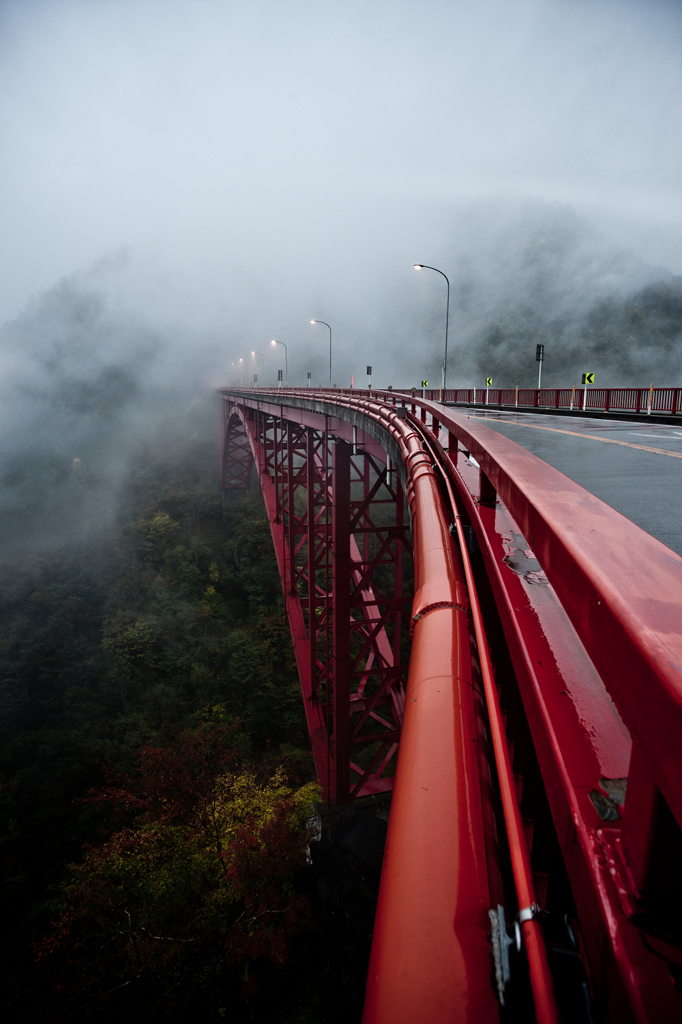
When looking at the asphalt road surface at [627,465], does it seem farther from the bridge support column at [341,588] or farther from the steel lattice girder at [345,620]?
the bridge support column at [341,588]

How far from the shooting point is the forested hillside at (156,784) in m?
13.3

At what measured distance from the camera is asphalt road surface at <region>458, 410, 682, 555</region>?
129 inches

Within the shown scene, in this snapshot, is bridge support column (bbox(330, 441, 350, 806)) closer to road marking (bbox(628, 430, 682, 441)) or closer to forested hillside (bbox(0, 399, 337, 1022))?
road marking (bbox(628, 430, 682, 441))

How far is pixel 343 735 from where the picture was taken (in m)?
10.5

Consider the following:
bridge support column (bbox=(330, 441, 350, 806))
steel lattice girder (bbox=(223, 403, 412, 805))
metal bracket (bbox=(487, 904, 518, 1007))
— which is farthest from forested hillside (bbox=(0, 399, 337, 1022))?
metal bracket (bbox=(487, 904, 518, 1007))

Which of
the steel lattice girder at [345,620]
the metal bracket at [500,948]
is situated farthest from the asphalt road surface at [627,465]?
the steel lattice girder at [345,620]

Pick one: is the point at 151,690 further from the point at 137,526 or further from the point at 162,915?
the point at 137,526

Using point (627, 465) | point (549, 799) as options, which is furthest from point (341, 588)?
point (549, 799)

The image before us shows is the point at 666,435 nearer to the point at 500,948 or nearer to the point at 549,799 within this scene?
the point at 549,799

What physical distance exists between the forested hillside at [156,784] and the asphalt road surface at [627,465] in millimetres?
13708

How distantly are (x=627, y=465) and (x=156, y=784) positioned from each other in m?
18.2

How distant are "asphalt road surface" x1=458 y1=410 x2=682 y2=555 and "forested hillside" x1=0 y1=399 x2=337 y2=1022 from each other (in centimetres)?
1371

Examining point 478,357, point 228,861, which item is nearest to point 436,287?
point 478,357

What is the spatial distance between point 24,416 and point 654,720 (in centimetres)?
8502
